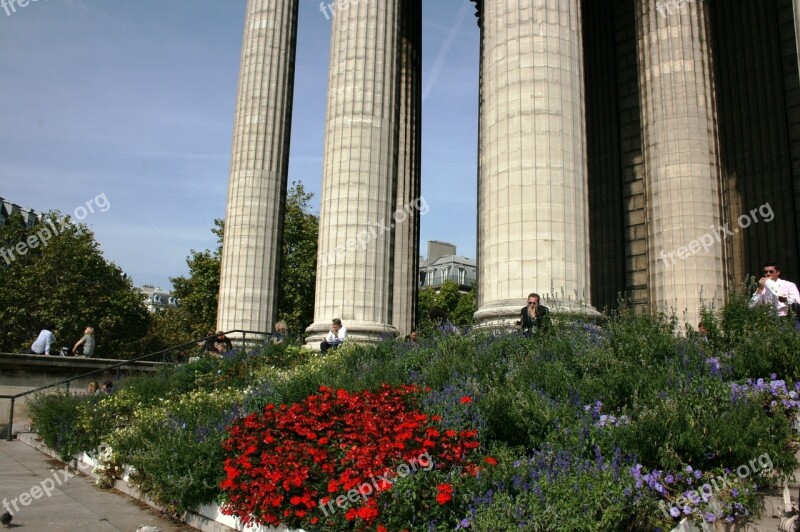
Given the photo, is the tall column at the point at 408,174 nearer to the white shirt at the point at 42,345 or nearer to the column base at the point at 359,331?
the column base at the point at 359,331

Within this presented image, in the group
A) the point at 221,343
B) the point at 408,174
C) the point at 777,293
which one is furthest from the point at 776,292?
the point at 408,174

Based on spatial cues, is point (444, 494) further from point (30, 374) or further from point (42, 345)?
point (42, 345)

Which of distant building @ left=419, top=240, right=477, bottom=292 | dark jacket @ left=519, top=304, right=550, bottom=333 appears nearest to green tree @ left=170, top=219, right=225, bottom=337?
dark jacket @ left=519, top=304, right=550, bottom=333

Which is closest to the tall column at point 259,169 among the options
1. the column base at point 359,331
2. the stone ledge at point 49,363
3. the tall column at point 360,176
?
the stone ledge at point 49,363

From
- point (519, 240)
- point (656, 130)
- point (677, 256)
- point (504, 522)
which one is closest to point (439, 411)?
point (504, 522)

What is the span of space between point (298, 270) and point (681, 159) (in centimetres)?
2839

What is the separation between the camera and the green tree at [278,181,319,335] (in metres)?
42.4

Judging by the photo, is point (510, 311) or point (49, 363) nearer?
point (510, 311)

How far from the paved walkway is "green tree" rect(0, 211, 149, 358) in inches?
1307

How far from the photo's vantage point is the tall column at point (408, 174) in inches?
885

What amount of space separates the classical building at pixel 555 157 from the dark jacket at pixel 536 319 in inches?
27.2

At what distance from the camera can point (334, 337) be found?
650 inches

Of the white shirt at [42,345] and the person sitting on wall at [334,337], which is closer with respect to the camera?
the person sitting on wall at [334,337]

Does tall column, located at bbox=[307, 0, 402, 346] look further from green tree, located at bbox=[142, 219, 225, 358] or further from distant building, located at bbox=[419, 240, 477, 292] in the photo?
distant building, located at bbox=[419, 240, 477, 292]
